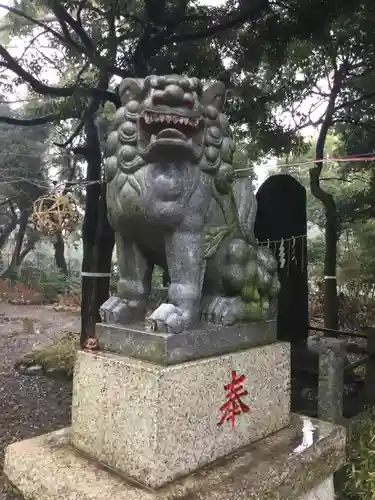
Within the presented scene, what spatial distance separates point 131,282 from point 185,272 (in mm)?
280

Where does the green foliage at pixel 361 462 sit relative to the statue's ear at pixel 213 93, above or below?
below

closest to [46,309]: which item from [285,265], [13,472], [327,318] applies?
[327,318]

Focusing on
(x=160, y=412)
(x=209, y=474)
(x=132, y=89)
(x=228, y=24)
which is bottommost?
(x=209, y=474)

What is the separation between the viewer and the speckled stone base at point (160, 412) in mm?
1614

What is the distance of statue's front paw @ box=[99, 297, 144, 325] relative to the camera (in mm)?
1951

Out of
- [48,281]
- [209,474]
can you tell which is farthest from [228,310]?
[48,281]

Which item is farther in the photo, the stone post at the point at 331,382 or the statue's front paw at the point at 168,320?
the stone post at the point at 331,382

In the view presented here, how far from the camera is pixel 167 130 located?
174cm

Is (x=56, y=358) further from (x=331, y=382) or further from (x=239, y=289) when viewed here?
(x=239, y=289)

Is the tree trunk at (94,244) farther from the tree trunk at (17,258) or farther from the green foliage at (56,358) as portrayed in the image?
the tree trunk at (17,258)

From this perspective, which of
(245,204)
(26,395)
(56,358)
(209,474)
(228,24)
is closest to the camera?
(209,474)

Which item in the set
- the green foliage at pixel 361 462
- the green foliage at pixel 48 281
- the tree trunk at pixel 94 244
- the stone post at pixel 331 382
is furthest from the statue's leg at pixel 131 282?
the green foliage at pixel 48 281

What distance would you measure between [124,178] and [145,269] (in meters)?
0.42

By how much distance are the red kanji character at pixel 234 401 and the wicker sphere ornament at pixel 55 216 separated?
1960 millimetres
